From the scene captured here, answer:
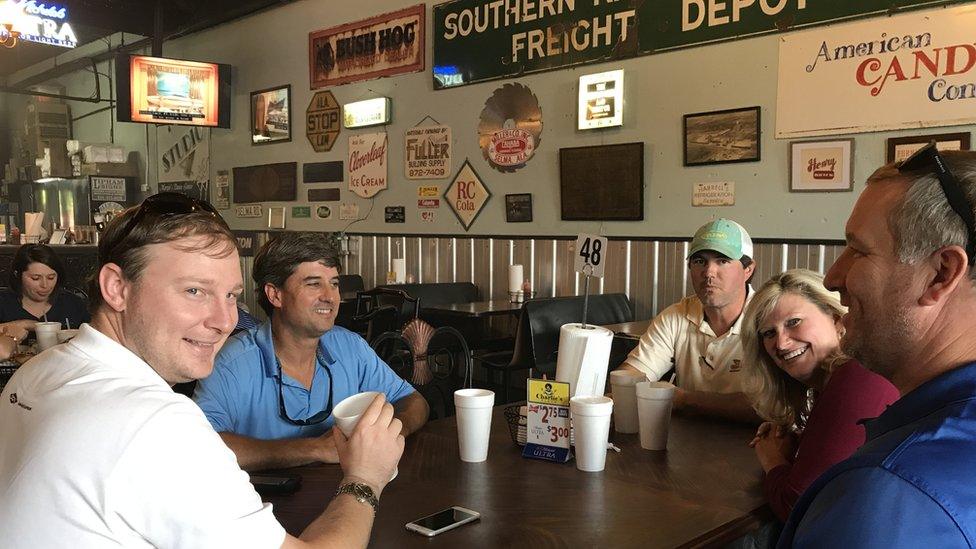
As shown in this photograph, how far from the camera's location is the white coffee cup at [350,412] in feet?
5.39

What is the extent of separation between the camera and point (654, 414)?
2.05 metres

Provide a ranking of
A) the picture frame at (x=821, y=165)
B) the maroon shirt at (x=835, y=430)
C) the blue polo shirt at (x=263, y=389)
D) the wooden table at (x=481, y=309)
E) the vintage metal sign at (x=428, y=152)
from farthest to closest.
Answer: the vintage metal sign at (x=428, y=152) → the wooden table at (x=481, y=309) → the picture frame at (x=821, y=165) → the blue polo shirt at (x=263, y=389) → the maroon shirt at (x=835, y=430)

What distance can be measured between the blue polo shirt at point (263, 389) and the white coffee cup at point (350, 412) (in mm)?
536

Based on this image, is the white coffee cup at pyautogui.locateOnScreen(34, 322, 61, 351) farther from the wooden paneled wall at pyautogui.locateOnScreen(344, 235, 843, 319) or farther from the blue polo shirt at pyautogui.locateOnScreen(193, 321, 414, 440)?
the wooden paneled wall at pyautogui.locateOnScreen(344, 235, 843, 319)

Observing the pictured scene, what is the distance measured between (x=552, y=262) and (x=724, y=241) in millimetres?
2979

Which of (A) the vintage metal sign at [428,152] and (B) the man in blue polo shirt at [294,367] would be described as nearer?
(B) the man in blue polo shirt at [294,367]

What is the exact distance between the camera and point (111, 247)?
131 centimetres

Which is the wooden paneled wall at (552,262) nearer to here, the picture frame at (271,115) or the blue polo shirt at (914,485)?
the picture frame at (271,115)

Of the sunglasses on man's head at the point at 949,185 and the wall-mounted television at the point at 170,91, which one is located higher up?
the wall-mounted television at the point at 170,91

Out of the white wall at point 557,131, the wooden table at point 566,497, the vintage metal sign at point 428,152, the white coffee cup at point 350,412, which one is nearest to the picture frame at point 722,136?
the white wall at point 557,131

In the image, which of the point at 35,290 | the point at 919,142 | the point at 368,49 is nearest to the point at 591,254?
the point at 919,142

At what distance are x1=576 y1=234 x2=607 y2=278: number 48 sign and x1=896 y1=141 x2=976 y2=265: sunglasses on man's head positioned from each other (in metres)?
1.31

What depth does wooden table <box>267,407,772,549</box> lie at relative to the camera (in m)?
1.46

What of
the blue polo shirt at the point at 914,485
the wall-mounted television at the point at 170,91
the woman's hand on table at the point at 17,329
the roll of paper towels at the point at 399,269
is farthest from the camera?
the wall-mounted television at the point at 170,91
